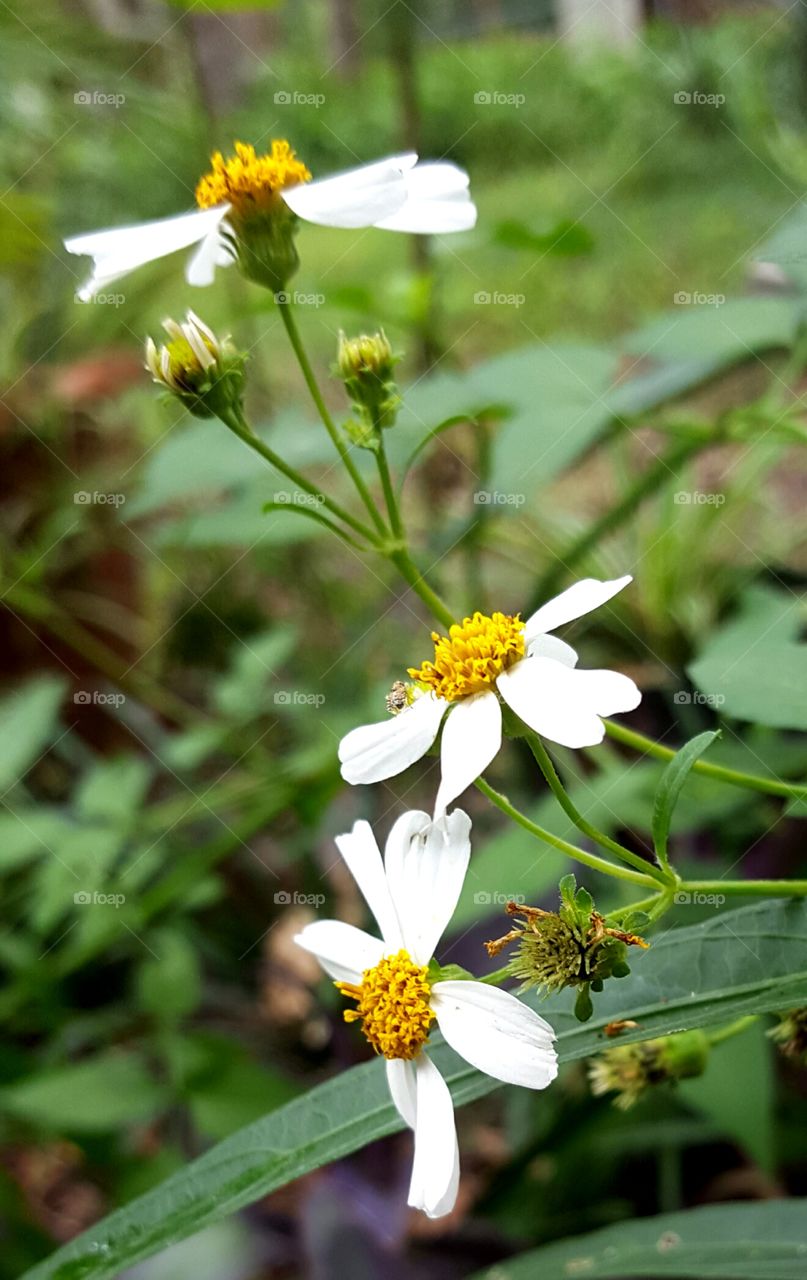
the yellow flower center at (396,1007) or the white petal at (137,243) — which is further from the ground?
the white petal at (137,243)

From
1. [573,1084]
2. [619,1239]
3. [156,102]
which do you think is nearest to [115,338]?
[156,102]

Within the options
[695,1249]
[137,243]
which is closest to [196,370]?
[137,243]

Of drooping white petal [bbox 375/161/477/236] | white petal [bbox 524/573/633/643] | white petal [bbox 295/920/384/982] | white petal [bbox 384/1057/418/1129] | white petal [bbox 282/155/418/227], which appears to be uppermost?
drooping white petal [bbox 375/161/477/236]

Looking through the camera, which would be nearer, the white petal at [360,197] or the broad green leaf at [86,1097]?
the white petal at [360,197]

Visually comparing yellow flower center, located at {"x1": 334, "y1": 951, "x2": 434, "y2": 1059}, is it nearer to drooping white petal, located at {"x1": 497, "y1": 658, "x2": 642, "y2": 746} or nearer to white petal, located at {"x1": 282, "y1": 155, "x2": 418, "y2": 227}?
drooping white petal, located at {"x1": 497, "y1": 658, "x2": 642, "y2": 746}

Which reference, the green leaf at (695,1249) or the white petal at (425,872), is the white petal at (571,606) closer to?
the white petal at (425,872)

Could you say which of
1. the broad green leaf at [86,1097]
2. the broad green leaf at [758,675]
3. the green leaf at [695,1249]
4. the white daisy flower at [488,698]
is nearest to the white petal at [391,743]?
the white daisy flower at [488,698]

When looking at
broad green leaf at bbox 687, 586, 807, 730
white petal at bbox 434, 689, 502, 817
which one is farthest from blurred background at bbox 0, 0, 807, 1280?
white petal at bbox 434, 689, 502, 817
